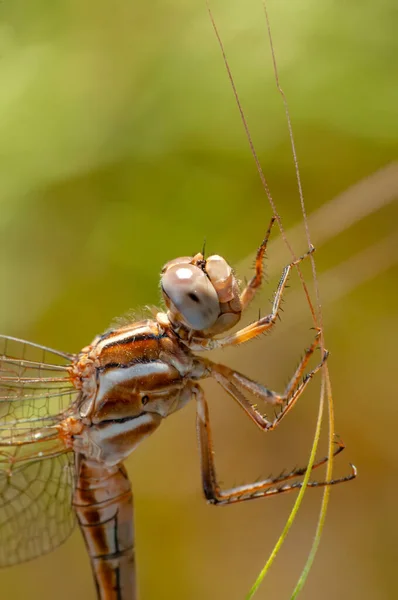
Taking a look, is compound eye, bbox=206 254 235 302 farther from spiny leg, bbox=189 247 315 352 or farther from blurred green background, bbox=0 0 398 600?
blurred green background, bbox=0 0 398 600

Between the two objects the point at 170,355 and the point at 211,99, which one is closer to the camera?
→ the point at 170,355

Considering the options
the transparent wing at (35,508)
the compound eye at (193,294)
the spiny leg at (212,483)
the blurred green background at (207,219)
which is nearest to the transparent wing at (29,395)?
the transparent wing at (35,508)

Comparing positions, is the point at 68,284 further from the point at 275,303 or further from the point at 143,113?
the point at 275,303

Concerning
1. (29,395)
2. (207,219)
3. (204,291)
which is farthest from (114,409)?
(207,219)

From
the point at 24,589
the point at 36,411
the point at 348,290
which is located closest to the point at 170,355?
the point at 36,411

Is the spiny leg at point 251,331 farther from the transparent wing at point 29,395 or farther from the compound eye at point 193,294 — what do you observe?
the transparent wing at point 29,395

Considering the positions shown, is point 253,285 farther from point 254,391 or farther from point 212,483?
point 212,483

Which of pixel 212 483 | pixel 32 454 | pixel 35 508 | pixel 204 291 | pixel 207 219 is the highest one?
pixel 207 219
